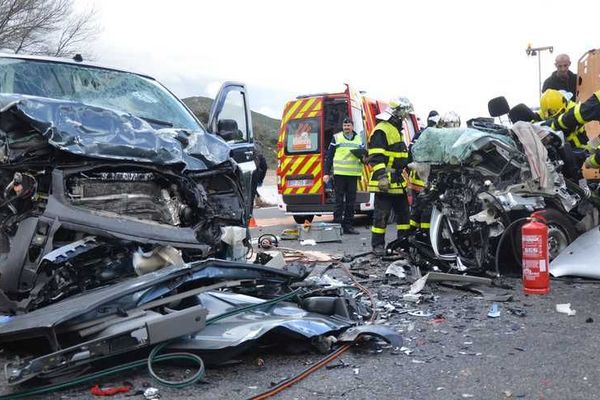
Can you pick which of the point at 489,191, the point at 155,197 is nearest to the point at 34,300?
the point at 155,197

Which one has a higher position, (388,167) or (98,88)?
(98,88)

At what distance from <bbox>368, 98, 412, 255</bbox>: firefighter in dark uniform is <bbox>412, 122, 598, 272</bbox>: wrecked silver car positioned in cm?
94

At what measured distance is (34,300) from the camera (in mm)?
3205

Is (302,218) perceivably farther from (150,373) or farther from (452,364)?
(150,373)

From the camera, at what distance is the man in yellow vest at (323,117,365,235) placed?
364 inches

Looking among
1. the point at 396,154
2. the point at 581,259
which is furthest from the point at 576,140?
the point at 396,154

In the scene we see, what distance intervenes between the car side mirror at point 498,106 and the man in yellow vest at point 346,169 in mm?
2817

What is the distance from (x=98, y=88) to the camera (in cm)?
484

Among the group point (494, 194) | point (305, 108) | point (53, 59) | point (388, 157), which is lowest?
point (494, 194)

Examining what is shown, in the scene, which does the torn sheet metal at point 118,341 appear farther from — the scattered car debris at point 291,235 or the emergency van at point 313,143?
the emergency van at point 313,143

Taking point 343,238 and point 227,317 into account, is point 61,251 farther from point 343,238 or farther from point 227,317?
point 343,238

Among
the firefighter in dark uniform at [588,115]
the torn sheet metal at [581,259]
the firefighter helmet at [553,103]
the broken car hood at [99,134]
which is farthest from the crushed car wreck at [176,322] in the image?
the firefighter helmet at [553,103]

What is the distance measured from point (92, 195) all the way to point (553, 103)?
17.4ft

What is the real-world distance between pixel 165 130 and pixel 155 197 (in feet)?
2.02
